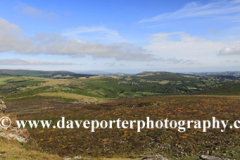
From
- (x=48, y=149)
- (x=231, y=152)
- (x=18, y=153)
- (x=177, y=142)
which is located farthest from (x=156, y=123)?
(x=18, y=153)

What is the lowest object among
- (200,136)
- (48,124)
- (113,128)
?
(48,124)

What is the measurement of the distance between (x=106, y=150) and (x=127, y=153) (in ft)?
10.4

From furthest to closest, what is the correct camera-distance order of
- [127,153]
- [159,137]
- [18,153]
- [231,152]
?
[159,137] → [127,153] → [231,152] → [18,153]

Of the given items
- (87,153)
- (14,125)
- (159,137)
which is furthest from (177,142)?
(14,125)

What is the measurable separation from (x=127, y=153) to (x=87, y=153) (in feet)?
18.4

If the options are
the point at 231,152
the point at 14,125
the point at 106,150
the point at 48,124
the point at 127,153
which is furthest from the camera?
the point at 48,124

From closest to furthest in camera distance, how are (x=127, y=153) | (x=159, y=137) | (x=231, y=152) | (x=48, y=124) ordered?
(x=231, y=152), (x=127, y=153), (x=159, y=137), (x=48, y=124)

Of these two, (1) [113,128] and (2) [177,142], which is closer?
(2) [177,142]

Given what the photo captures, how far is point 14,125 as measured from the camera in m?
26.5

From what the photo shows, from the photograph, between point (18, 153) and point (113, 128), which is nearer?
point (18, 153)

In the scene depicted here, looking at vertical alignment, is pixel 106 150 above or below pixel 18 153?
below

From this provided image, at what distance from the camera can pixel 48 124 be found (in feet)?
125

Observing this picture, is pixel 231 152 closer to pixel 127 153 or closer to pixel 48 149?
pixel 127 153

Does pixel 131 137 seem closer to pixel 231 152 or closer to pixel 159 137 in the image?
pixel 159 137
